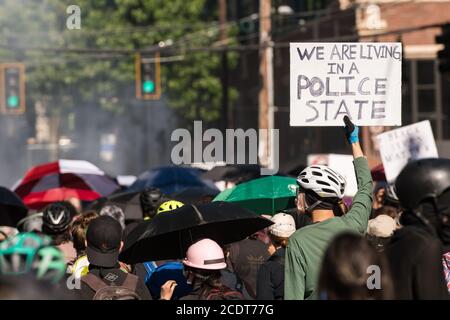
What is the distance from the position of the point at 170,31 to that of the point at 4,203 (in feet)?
99.7

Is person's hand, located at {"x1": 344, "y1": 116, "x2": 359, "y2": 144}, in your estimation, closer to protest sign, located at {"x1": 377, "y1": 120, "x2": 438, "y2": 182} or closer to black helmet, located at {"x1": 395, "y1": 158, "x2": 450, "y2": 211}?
black helmet, located at {"x1": 395, "y1": 158, "x2": 450, "y2": 211}

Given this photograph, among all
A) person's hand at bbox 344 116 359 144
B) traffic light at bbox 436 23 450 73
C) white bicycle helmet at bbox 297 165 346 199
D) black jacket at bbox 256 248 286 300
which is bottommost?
black jacket at bbox 256 248 286 300

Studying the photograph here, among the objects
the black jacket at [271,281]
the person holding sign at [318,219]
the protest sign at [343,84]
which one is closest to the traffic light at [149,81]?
the protest sign at [343,84]

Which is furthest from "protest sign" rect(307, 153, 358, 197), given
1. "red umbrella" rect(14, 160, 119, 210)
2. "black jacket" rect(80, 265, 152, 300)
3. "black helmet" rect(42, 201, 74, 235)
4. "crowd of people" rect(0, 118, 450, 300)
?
"black jacket" rect(80, 265, 152, 300)

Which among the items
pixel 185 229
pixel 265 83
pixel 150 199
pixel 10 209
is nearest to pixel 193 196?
pixel 150 199

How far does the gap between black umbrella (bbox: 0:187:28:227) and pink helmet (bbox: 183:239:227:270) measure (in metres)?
6.89

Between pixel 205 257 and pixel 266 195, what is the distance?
3969 mm

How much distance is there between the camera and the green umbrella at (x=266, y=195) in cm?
989

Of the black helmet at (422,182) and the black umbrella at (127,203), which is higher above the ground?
the black helmet at (422,182)

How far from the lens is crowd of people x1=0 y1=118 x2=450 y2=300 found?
14.3 ft

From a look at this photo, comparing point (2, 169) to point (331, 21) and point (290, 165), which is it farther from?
point (331, 21)

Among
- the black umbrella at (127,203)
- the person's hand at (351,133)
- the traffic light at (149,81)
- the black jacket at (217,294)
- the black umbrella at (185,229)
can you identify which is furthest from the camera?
the traffic light at (149,81)

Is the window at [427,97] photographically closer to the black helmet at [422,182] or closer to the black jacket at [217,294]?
the black jacket at [217,294]

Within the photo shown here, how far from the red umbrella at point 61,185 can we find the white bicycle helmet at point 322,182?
9956 mm
